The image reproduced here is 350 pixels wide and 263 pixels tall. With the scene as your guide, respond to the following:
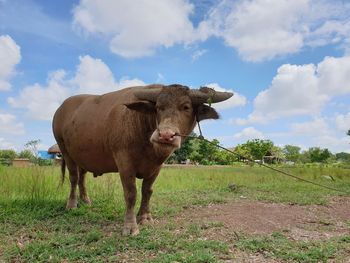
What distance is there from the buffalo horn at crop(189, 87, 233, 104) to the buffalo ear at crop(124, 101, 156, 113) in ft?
1.82

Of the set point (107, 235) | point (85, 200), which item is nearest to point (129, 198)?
point (107, 235)

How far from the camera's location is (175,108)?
15.1 ft

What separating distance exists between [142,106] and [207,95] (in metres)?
0.84

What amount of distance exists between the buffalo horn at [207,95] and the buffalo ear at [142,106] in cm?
56

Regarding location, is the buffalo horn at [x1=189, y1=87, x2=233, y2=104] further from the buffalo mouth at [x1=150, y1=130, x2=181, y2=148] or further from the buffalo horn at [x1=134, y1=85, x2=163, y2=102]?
the buffalo mouth at [x1=150, y1=130, x2=181, y2=148]

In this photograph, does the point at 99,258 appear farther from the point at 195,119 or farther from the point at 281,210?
the point at 281,210

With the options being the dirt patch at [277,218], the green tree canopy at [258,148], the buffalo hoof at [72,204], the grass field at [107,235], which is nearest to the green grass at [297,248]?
the grass field at [107,235]

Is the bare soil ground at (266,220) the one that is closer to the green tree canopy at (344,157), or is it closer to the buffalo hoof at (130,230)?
the buffalo hoof at (130,230)

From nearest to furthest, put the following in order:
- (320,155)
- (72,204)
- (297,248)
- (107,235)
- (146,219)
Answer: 1. (297,248)
2. (107,235)
3. (146,219)
4. (72,204)
5. (320,155)

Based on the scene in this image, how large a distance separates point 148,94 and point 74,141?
2.09 metres

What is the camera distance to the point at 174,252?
14.1ft

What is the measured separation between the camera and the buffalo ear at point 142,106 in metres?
5.01

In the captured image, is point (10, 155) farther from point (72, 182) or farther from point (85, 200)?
point (72, 182)

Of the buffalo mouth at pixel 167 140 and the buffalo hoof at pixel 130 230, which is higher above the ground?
the buffalo mouth at pixel 167 140
